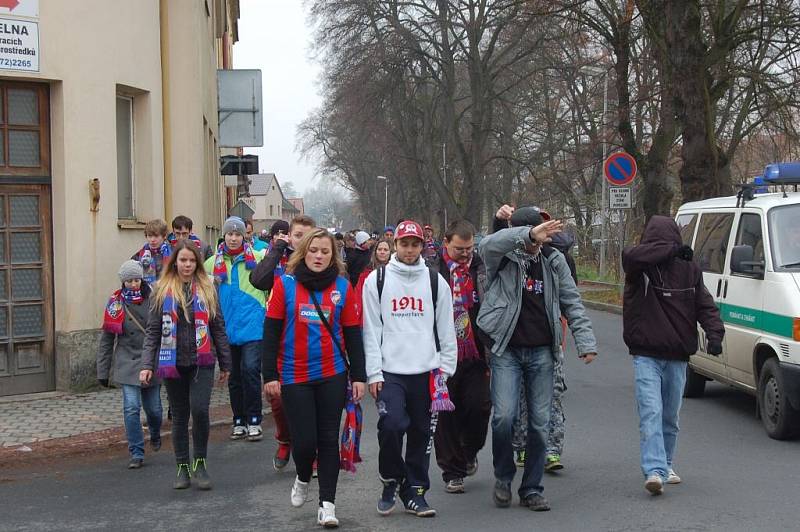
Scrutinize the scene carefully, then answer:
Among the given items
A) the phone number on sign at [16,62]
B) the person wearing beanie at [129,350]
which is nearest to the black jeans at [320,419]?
the person wearing beanie at [129,350]

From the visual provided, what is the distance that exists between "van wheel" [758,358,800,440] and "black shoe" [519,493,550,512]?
284 cm

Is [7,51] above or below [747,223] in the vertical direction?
above

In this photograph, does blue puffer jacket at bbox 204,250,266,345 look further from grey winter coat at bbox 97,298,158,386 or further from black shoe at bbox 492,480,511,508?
black shoe at bbox 492,480,511,508

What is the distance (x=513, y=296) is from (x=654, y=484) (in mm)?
1561

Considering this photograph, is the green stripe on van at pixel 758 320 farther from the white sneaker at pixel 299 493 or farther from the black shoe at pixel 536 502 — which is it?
the white sneaker at pixel 299 493

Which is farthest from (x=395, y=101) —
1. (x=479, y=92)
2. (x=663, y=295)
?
(x=663, y=295)

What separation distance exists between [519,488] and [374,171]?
200 ft

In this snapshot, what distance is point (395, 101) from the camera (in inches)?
1508

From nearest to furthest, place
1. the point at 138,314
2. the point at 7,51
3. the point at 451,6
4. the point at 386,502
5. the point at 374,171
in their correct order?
the point at 386,502
the point at 138,314
the point at 7,51
the point at 451,6
the point at 374,171

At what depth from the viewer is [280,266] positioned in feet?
28.0

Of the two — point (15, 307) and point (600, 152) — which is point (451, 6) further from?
point (15, 307)

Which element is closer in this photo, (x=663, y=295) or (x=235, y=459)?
(x=663, y=295)

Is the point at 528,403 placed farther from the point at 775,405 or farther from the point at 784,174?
the point at 784,174

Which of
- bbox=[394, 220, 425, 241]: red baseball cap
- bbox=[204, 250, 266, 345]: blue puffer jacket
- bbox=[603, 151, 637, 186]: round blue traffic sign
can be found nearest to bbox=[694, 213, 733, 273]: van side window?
bbox=[204, 250, 266, 345]: blue puffer jacket
